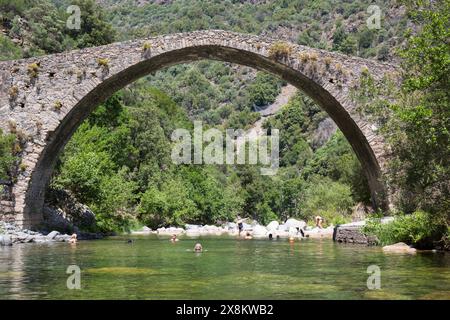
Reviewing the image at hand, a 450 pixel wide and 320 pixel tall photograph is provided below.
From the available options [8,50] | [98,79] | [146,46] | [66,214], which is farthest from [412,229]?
[8,50]

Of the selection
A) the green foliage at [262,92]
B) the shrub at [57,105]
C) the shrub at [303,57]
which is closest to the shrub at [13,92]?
the shrub at [57,105]

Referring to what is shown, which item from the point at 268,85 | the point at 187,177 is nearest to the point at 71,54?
the point at 187,177

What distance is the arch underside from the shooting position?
19953mm

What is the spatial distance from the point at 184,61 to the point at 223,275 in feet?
42.4

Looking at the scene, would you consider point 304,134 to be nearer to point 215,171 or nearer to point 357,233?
point 215,171

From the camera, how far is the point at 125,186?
2966 cm

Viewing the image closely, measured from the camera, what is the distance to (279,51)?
1975 cm

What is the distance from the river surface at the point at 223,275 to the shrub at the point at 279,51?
24.0ft

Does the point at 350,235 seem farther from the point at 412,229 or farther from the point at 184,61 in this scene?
the point at 184,61

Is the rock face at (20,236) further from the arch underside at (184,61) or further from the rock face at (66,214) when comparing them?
the rock face at (66,214)

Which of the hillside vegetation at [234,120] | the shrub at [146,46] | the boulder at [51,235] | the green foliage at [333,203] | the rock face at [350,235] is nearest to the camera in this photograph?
the hillside vegetation at [234,120]

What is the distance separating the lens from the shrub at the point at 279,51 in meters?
19.7
